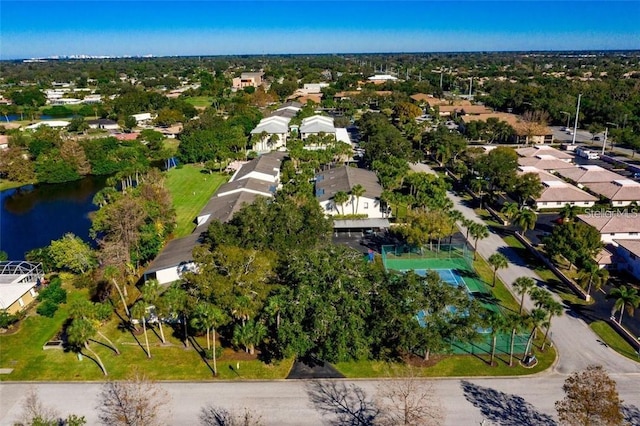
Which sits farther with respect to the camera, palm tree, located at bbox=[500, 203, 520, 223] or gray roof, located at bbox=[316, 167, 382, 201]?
gray roof, located at bbox=[316, 167, 382, 201]

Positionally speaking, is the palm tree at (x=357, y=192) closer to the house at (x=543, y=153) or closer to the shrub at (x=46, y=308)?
the shrub at (x=46, y=308)

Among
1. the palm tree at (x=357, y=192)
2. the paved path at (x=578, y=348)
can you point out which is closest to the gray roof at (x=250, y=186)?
the palm tree at (x=357, y=192)

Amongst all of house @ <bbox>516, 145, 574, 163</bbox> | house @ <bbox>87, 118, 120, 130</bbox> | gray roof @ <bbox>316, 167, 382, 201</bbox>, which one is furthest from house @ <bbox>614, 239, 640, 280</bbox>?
house @ <bbox>87, 118, 120, 130</bbox>

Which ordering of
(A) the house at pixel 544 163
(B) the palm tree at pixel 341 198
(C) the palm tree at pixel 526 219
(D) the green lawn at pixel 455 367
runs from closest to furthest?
(D) the green lawn at pixel 455 367, (C) the palm tree at pixel 526 219, (B) the palm tree at pixel 341 198, (A) the house at pixel 544 163

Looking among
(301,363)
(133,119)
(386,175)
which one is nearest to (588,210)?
(386,175)

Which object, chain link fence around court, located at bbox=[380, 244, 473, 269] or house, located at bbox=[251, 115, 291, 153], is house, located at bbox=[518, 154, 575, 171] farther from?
house, located at bbox=[251, 115, 291, 153]

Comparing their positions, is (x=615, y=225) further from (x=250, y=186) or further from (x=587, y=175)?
(x=250, y=186)
